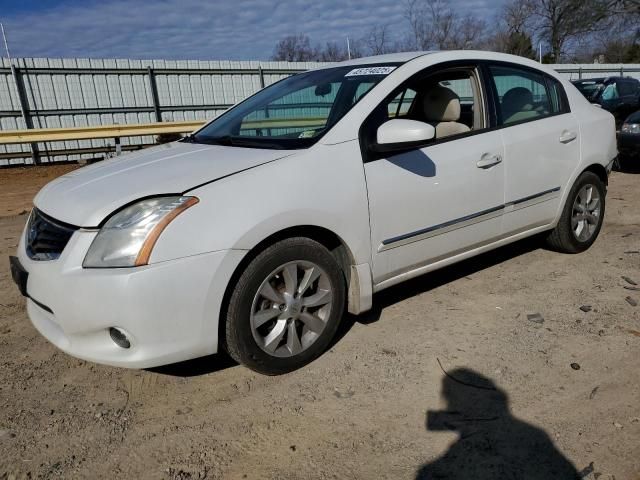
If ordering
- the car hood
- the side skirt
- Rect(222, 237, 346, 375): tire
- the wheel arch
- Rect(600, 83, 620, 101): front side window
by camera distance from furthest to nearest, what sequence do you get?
Rect(600, 83, 620, 101): front side window < the wheel arch < the side skirt < Rect(222, 237, 346, 375): tire < the car hood

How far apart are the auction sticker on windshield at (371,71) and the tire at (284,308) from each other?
4.11 ft

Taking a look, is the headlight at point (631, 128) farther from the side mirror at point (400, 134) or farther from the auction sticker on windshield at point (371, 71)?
the side mirror at point (400, 134)

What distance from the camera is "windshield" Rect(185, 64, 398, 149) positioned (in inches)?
123

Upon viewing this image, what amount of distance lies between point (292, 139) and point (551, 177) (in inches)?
84.3

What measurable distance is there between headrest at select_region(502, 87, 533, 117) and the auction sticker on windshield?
3.22 ft

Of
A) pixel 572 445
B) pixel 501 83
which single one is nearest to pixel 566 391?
pixel 572 445

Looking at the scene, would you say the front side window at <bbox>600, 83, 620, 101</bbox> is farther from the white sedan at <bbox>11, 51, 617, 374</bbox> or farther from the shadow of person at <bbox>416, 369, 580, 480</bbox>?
the shadow of person at <bbox>416, 369, 580, 480</bbox>

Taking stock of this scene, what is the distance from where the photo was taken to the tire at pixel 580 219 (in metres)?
4.33

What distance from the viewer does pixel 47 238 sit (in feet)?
8.58

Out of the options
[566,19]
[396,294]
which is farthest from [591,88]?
[566,19]

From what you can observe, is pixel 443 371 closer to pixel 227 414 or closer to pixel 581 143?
pixel 227 414

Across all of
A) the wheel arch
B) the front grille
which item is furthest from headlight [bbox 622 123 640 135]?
the front grille

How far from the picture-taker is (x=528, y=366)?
9.36 feet

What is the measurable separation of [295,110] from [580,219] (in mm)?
2615
